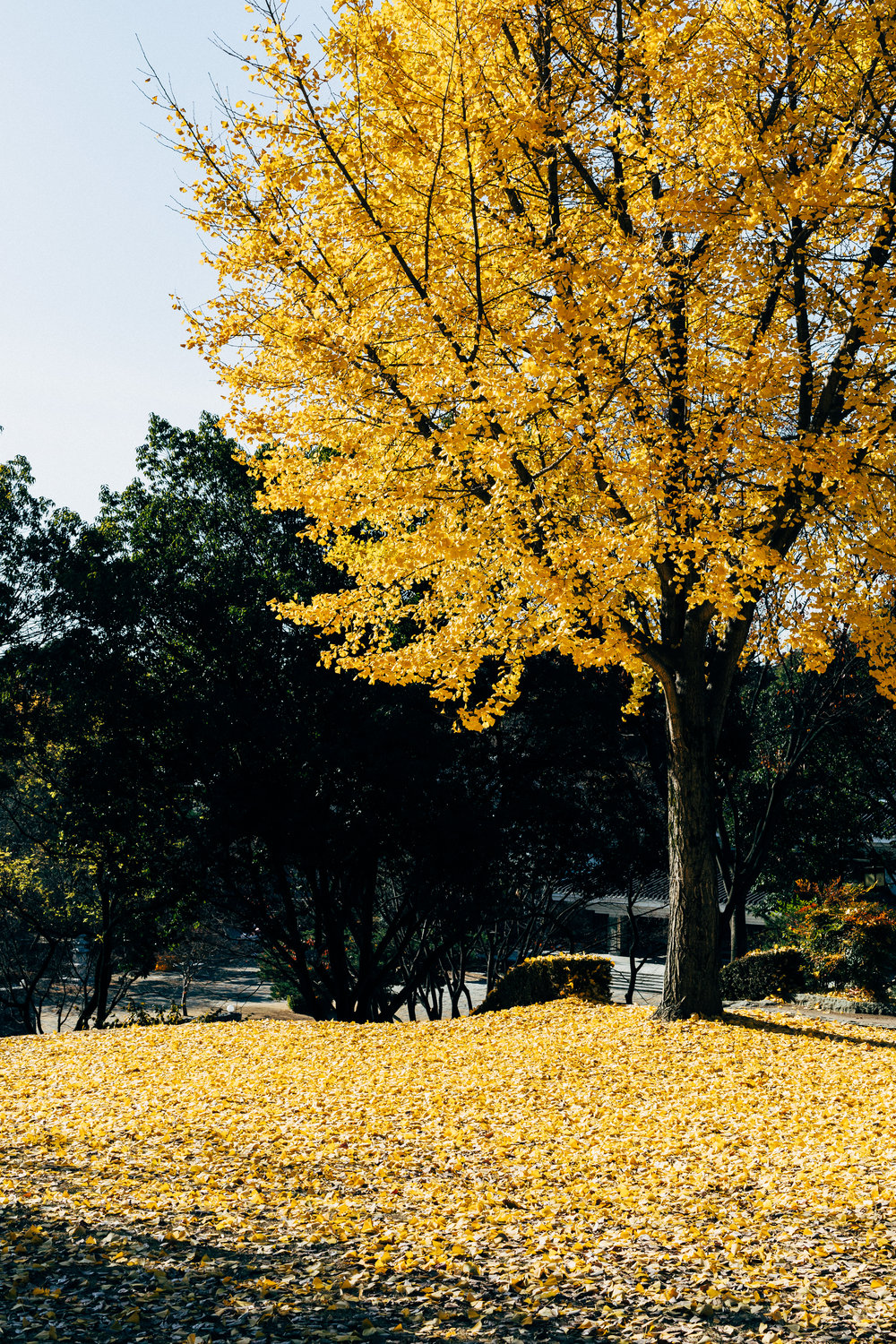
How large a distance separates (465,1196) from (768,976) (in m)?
8.03

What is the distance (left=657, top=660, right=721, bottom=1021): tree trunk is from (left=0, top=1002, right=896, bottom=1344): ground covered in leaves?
2.29ft


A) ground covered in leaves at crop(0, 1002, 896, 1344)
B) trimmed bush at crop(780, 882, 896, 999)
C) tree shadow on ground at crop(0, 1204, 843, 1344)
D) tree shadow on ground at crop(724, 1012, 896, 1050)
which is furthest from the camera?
trimmed bush at crop(780, 882, 896, 999)

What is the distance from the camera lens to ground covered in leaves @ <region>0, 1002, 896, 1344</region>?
3664mm

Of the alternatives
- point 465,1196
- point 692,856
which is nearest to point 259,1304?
point 465,1196

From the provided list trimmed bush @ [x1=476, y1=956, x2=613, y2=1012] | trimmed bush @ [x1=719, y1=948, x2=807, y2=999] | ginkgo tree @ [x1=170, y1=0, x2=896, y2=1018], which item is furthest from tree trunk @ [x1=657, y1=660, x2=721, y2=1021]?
trimmed bush @ [x1=719, y1=948, x2=807, y2=999]

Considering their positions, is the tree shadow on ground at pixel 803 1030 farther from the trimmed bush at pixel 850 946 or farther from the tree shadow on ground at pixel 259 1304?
the tree shadow on ground at pixel 259 1304

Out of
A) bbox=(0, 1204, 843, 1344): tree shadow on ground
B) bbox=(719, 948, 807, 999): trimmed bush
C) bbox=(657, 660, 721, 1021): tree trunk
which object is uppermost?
bbox=(657, 660, 721, 1021): tree trunk

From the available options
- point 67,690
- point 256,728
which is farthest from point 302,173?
point 67,690

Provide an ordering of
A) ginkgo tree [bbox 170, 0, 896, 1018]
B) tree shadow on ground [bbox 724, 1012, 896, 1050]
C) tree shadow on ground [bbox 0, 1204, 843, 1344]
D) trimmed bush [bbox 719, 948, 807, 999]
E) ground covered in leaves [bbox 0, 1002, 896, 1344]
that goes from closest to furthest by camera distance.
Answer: tree shadow on ground [bbox 0, 1204, 843, 1344] → ground covered in leaves [bbox 0, 1002, 896, 1344] → ginkgo tree [bbox 170, 0, 896, 1018] → tree shadow on ground [bbox 724, 1012, 896, 1050] → trimmed bush [bbox 719, 948, 807, 999]

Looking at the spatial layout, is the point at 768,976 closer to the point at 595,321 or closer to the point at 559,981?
the point at 559,981

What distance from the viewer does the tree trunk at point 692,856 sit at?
29.5 feet

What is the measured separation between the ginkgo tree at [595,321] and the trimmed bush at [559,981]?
2368 millimetres

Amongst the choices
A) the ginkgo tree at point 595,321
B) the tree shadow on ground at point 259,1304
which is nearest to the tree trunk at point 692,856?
the ginkgo tree at point 595,321

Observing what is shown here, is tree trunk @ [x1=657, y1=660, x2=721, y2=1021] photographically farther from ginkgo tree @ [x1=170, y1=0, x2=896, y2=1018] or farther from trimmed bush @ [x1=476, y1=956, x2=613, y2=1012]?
trimmed bush @ [x1=476, y1=956, x2=613, y2=1012]
